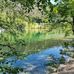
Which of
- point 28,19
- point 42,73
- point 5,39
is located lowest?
point 42,73

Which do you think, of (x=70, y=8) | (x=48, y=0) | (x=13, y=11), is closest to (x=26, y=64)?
(x=70, y=8)

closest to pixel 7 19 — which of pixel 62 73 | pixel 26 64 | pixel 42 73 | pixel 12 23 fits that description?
pixel 12 23

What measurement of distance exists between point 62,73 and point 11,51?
7548 mm

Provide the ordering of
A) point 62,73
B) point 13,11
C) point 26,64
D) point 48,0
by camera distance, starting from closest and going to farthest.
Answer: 1. point 48,0
2. point 13,11
3. point 62,73
4. point 26,64

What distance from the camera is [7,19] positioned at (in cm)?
605

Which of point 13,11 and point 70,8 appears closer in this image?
point 13,11

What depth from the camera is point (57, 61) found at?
18.8 metres

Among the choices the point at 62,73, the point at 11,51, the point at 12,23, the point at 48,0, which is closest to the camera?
the point at 48,0

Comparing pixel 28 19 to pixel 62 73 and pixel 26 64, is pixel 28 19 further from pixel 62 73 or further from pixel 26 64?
pixel 26 64

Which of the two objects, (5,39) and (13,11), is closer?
(5,39)

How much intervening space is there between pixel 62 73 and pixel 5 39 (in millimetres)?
7437

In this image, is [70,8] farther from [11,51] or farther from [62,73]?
[11,51]

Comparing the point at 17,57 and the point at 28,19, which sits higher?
the point at 28,19

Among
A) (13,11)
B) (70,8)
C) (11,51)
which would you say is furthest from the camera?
(70,8)
